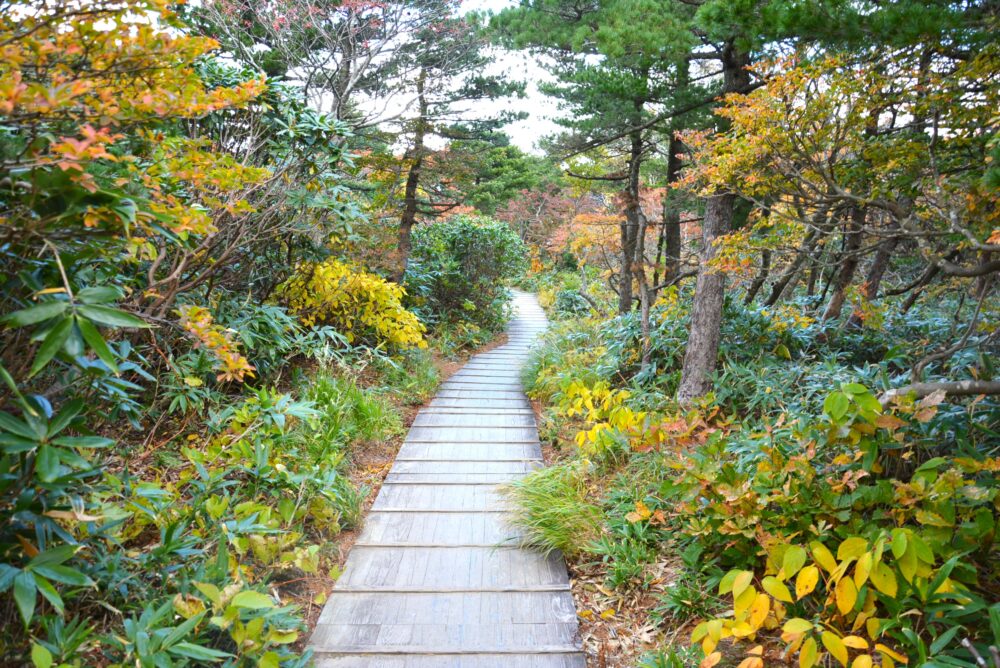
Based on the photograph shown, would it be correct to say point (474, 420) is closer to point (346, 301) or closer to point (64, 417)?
point (346, 301)

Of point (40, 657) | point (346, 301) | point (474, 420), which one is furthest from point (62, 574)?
point (474, 420)

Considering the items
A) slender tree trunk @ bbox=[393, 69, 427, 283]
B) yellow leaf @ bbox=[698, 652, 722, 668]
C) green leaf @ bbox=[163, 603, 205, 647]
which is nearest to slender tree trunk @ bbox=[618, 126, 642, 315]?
slender tree trunk @ bbox=[393, 69, 427, 283]

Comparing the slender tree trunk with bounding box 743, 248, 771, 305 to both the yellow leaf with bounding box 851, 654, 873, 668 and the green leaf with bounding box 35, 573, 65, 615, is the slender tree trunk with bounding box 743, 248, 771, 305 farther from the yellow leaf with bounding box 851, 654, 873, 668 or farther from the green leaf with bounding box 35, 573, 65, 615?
the green leaf with bounding box 35, 573, 65, 615

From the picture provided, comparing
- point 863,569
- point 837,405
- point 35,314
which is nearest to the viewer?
point 35,314

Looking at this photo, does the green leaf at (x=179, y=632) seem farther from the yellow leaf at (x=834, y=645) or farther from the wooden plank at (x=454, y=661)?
the yellow leaf at (x=834, y=645)

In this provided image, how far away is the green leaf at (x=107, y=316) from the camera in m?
1.29

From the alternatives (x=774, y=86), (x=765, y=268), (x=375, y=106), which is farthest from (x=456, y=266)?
(x=774, y=86)

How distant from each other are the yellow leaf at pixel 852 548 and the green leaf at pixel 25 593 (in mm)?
2487

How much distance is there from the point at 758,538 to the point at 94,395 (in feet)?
9.78

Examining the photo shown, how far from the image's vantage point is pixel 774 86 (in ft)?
11.7

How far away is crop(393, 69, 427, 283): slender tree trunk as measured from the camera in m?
7.06

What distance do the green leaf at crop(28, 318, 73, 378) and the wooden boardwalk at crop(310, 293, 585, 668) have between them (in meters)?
1.73

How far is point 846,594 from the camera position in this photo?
1852 mm

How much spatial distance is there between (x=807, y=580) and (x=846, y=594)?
0.41ft
